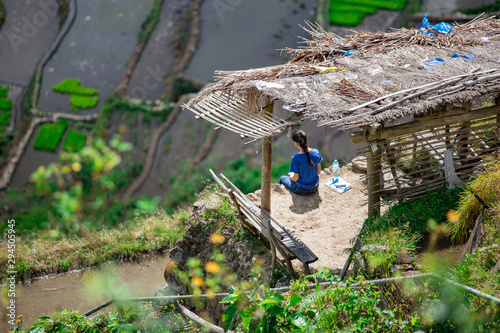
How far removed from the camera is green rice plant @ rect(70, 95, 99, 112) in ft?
49.1

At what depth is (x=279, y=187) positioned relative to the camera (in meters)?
5.99

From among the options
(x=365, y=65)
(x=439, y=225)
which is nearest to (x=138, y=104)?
(x=365, y=65)

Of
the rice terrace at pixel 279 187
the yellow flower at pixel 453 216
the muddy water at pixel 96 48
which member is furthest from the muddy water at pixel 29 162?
the yellow flower at pixel 453 216

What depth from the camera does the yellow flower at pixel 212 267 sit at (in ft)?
18.2

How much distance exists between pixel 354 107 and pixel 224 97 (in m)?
1.75

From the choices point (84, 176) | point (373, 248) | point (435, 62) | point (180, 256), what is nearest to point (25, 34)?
point (84, 176)

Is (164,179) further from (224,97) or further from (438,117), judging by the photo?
(438,117)

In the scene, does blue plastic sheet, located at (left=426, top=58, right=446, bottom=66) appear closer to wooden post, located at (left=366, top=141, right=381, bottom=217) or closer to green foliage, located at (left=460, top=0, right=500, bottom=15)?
wooden post, located at (left=366, top=141, right=381, bottom=217)

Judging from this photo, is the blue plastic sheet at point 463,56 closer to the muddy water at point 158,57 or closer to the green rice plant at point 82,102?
the muddy water at point 158,57

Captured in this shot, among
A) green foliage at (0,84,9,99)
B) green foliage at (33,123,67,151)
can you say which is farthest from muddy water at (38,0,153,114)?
green foliage at (0,84,9,99)

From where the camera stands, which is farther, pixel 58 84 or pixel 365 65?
pixel 58 84

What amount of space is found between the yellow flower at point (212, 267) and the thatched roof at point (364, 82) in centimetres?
199

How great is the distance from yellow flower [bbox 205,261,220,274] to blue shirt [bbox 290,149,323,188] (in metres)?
1.51

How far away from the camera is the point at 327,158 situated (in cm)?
1159
